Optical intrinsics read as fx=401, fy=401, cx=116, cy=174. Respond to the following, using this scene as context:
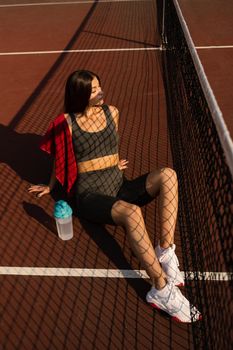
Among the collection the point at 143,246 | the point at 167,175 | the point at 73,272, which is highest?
the point at 167,175

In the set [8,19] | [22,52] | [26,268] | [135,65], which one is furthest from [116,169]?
[8,19]

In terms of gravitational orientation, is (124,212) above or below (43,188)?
above

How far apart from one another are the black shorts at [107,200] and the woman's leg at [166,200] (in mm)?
123

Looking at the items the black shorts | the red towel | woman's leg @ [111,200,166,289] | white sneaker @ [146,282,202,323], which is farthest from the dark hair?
white sneaker @ [146,282,202,323]

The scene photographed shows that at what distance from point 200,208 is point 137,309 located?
1.25 m

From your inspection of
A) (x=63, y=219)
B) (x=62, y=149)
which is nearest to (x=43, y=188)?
(x=63, y=219)

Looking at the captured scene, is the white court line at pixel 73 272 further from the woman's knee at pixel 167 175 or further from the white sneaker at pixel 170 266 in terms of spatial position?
the woman's knee at pixel 167 175

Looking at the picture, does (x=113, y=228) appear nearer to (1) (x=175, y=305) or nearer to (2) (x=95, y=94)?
(1) (x=175, y=305)

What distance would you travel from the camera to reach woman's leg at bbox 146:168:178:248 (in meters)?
3.36

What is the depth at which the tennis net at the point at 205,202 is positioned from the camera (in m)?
2.72

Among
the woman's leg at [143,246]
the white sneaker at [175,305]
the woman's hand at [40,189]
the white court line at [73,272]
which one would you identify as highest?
the woman's leg at [143,246]

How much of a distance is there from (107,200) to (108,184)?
0.26m

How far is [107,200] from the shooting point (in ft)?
11.3

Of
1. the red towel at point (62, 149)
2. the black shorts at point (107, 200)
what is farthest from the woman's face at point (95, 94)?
the black shorts at point (107, 200)
